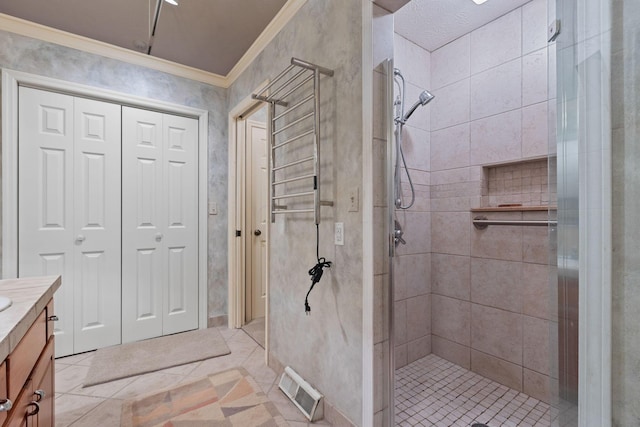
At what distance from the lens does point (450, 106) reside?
7.41 ft

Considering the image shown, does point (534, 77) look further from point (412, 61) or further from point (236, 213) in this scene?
point (236, 213)

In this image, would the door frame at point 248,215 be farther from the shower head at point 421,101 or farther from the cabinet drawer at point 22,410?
the cabinet drawer at point 22,410

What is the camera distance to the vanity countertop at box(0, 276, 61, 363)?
71 centimetres

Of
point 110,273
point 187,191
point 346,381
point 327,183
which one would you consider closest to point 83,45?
point 187,191

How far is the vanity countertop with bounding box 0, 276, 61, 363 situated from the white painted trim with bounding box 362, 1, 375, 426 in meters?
1.14

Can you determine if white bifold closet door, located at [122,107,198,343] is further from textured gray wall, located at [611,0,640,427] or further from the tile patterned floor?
textured gray wall, located at [611,0,640,427]

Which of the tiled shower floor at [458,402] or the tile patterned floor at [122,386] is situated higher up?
the tile patterned floor at [122,386]

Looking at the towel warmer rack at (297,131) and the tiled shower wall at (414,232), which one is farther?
the tiled shower wall at (414,232)

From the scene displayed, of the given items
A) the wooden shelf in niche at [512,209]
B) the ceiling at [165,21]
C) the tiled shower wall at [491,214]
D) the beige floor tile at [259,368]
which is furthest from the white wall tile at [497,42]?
the beige floor tile at [259,368]

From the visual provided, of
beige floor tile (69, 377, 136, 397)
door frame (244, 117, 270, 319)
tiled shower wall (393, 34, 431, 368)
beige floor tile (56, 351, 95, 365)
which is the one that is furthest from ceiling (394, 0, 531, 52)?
beige floor tile (56, 351, 95, 365)

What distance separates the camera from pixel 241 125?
113 inches

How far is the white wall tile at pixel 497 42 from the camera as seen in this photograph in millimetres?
1894

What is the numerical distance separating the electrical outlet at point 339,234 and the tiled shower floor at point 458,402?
1.07 m

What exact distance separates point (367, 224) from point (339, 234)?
212 mm
